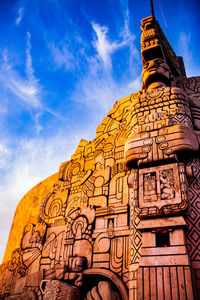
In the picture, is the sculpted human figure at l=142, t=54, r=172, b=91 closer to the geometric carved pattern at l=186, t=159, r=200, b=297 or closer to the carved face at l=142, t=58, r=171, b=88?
the carved face at l=142, t=58, r=171, b=88

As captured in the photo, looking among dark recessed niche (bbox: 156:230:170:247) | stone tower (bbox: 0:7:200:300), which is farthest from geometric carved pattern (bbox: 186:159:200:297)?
dark recessed niche (bbox: 156:230:170:247)

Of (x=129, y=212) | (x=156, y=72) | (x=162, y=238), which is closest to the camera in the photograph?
(x=162, y=238)

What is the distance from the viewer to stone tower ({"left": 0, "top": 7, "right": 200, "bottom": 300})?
311cm

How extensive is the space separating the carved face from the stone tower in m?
0.02

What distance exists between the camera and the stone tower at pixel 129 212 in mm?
3109

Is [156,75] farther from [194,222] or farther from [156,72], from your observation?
[194,222]

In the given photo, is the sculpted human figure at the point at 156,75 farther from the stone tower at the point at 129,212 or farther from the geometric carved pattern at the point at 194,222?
the geometric carved pattern at the point at 194,222

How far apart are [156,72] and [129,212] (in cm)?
288

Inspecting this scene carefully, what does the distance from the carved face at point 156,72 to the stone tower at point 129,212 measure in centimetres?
2

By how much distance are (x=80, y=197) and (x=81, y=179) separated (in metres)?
0.45

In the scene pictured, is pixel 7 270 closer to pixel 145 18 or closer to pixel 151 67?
pixel 151 67

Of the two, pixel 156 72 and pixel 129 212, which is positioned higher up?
pixel 156 72

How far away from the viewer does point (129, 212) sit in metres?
4.14

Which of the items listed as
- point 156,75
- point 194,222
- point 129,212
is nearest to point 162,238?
point 194,222
